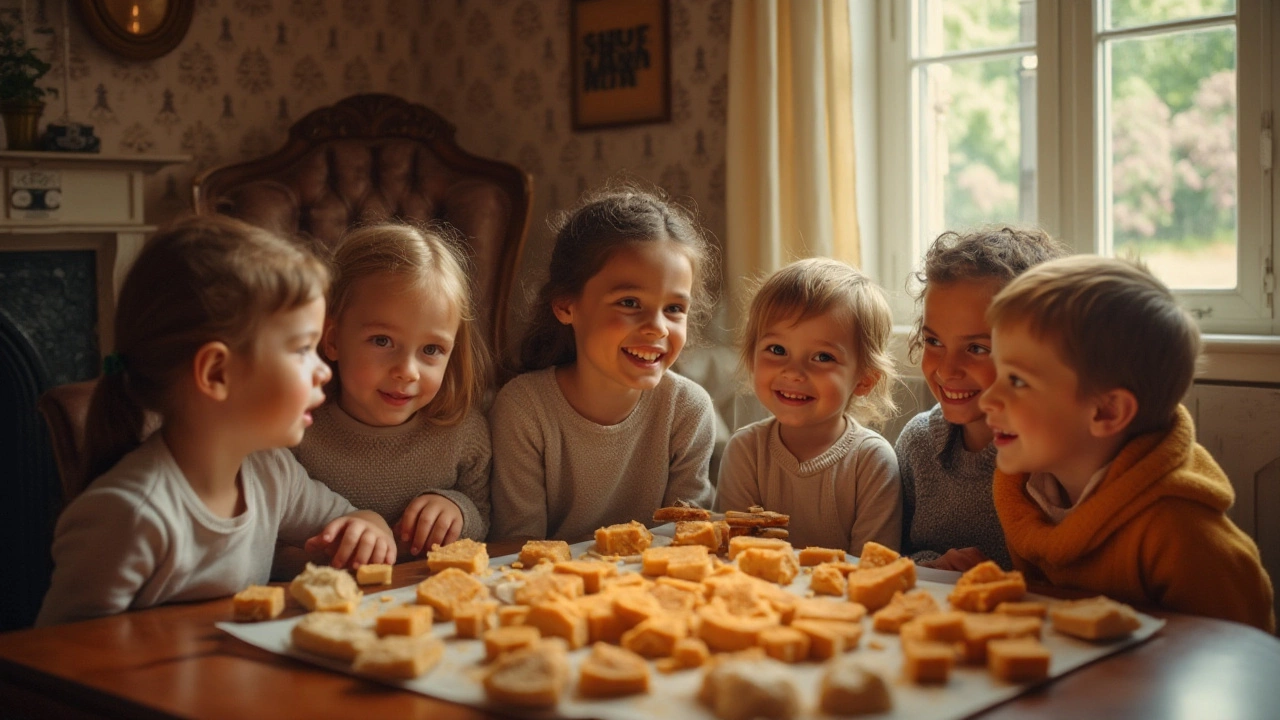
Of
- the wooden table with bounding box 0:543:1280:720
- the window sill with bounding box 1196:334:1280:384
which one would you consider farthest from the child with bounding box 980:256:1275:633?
the window sill with bounding box 1196:334:1280:384

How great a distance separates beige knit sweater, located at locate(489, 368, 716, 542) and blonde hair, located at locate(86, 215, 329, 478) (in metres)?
0.72

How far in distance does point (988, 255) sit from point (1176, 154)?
138 centimetres

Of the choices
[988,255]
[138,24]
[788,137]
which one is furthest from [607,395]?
[138,24]

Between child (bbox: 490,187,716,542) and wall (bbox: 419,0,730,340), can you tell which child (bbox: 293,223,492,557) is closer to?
child (bbox: 490,187,716,542)

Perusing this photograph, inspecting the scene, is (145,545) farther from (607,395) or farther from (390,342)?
(607,395)

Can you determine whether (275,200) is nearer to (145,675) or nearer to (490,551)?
(490,551)

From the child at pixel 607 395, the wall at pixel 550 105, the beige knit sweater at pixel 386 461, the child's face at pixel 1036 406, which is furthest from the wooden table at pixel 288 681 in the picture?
the wall at pixel 550 105

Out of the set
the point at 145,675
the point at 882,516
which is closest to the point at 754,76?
the point at 882,516

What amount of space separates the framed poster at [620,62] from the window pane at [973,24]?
3.06ft

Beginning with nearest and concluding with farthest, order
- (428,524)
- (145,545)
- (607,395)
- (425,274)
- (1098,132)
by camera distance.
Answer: (145,545)
(428,524)
(425,274)
(607,395)
(1098,132)

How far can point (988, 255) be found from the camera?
6.81ft

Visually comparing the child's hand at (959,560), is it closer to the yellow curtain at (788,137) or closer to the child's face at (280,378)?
the child's face at (280,378)

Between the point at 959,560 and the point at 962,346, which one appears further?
the point at 962,346

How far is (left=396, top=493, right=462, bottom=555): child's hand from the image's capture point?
2021 millimetres
